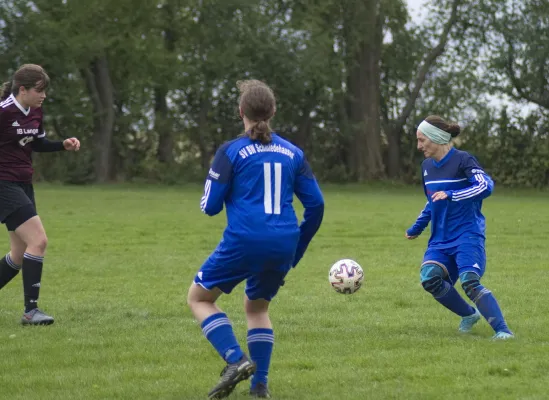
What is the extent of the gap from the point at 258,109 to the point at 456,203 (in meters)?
2.88

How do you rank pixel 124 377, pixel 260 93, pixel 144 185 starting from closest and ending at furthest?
1. pixel 260 93
2. pixel 124 377
3. pixel 144 185

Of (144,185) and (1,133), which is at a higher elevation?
(1,133)

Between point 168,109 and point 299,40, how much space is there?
6093 millimetres

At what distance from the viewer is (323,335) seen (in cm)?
799

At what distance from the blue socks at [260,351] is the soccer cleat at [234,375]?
11.7 inches

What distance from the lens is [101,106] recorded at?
3972 cm

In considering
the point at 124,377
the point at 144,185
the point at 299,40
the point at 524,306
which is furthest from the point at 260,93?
the point at 299,40

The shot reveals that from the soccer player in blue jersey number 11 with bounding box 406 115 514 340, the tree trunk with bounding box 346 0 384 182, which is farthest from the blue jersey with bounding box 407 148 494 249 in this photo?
the tree trunk with bounding box 346 0 384 182

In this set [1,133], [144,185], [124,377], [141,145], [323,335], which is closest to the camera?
[124,377]

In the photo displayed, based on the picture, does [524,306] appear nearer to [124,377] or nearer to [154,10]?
[124,377]

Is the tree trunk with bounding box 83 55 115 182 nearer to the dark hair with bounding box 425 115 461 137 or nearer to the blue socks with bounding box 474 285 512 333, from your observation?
the dark hair with bounding box 425 115 461 137

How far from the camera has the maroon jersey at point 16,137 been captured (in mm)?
8609

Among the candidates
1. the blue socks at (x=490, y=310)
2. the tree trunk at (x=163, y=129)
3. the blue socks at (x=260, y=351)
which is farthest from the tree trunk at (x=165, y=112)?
the blue socks at (x=260, y=351)

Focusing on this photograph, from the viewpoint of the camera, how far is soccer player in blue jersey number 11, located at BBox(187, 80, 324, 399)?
18.2 ft
